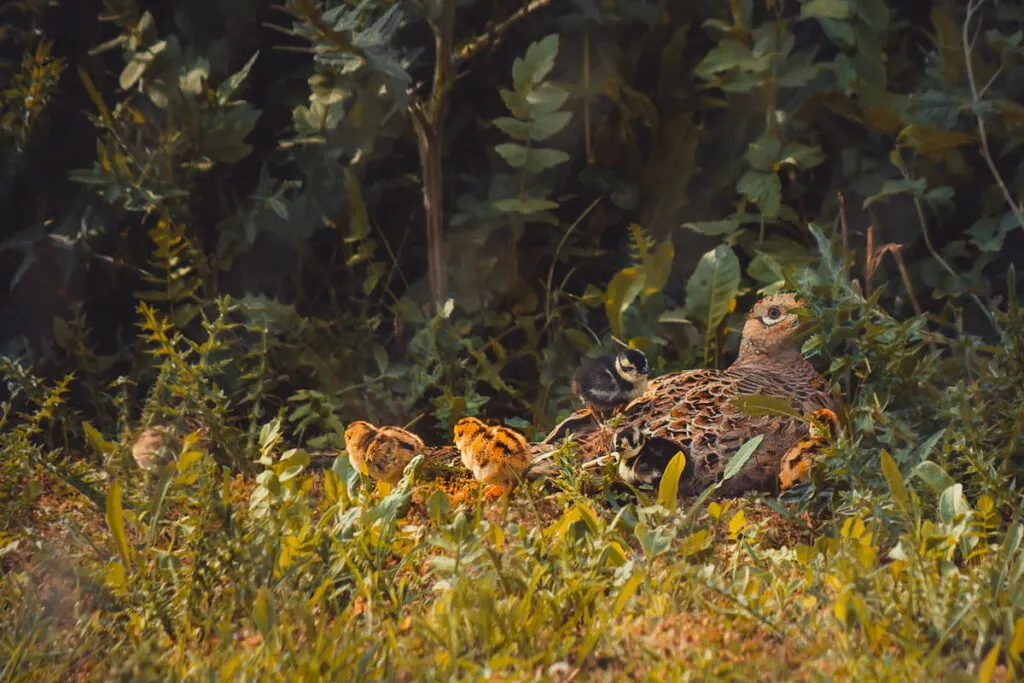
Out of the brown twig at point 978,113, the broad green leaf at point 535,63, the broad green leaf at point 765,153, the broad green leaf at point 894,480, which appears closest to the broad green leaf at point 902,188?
the brown twig at point 978,113

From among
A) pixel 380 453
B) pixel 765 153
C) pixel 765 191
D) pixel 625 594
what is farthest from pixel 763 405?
pixel 765 153

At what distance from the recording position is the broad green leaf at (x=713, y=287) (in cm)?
387

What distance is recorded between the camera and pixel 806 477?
→ 122 inches

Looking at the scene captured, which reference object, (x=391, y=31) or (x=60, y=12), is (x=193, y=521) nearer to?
(x=391, y=31)

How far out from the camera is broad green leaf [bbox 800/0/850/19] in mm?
3838

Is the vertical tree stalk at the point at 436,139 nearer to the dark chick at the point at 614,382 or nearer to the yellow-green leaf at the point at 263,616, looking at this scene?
the dark chick at the point at 614,382

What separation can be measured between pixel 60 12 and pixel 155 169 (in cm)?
66

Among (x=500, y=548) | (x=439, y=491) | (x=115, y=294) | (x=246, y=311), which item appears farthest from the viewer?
(x=115, y=294)

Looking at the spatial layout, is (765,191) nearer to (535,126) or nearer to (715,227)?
(715,227)

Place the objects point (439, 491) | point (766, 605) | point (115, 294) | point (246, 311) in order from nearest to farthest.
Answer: point (766, 605) → point (439, 491) → point (246, 311) → point (115, 294)

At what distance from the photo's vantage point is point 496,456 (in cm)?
319

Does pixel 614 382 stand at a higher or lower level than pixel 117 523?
lower

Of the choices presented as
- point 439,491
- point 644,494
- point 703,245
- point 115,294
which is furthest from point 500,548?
point 115,294

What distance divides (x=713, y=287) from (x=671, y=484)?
3.64ft
